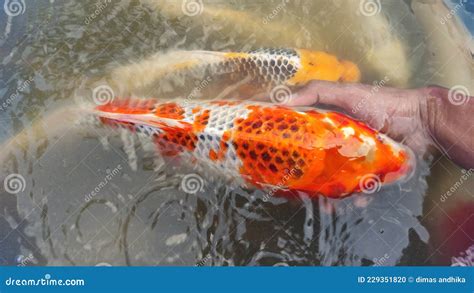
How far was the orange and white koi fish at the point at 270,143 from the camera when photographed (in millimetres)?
3801

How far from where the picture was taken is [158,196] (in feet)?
13.6

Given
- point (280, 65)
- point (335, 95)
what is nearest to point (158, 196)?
point (280, 65)

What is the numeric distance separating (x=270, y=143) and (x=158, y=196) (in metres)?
1.03

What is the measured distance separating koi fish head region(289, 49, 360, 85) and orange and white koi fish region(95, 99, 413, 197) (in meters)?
0.33

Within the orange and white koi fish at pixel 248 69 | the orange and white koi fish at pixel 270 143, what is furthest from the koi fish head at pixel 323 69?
the orange and white koi fish at pixel 270 143

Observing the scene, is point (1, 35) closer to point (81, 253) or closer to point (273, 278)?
point (81, 253)

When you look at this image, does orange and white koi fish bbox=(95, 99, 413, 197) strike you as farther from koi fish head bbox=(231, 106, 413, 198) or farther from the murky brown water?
the murky brown water

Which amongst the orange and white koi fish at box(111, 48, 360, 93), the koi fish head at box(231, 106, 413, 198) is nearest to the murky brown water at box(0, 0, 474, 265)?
the orange and white koi fish at box(111, 48, 360, 93)

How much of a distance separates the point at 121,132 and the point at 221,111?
2.69 feet

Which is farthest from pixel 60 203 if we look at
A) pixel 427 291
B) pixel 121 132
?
pixel 427 291

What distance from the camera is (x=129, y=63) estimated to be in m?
4.29

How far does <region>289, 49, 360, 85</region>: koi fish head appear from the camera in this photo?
4219 millimetres

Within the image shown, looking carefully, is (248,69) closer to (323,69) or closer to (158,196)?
(323,69)

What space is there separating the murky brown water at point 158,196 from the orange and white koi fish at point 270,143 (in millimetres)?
168
